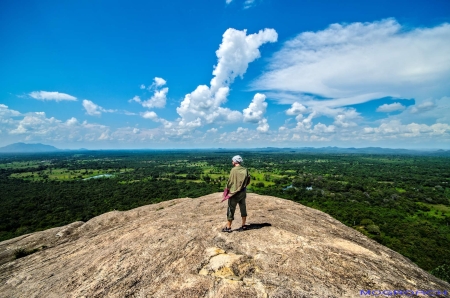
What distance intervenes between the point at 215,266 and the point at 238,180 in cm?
272

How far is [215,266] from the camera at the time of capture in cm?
585

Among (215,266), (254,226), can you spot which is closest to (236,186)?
(254,226)

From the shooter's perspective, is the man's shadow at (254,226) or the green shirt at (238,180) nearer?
the green shirt at (238,180)

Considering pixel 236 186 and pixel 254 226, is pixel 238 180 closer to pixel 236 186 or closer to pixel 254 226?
pixel 236 186

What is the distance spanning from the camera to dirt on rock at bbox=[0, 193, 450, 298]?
16.9 feet

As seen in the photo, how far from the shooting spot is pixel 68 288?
5.95m

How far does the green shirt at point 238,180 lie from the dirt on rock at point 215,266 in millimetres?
1634

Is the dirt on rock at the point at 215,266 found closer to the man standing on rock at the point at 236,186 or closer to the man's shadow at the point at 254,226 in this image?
the man's shadow at the point at 254,226

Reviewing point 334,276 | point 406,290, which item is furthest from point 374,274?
point 334,276

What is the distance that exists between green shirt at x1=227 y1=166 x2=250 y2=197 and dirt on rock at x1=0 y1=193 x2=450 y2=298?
5.36 feet

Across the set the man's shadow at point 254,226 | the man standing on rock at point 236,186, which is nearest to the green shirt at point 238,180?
the man standing on rock at point 236,186

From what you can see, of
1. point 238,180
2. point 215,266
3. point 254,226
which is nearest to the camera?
point 215,266

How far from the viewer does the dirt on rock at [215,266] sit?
16.9 feet

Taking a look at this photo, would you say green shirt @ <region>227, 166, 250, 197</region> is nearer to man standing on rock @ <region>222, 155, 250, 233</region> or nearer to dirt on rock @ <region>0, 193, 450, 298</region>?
man standing on rock @ <region>222, 155, 250, 233</region>
